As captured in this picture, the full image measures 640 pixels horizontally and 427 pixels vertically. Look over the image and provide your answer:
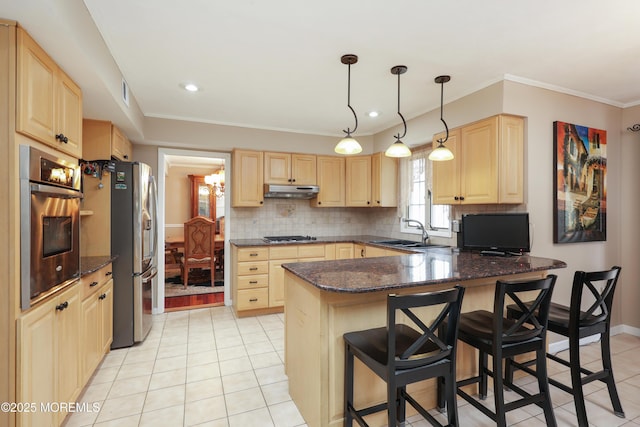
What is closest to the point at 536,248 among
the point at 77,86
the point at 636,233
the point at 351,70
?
the point at 636,233

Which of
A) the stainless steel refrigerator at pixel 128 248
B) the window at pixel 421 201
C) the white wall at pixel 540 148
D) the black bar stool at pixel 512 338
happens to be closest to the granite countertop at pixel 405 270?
the black bar stool at pixel 512 338

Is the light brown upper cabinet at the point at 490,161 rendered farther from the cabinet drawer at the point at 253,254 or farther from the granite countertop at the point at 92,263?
the granite countertop at the point at 92,263

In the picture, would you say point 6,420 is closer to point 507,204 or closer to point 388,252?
point 388,252

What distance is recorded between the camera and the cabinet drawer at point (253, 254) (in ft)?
12.7

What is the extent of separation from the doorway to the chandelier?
47 millimetres

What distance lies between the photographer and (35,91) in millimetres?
1596

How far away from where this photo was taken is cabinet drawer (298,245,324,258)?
13.5ft

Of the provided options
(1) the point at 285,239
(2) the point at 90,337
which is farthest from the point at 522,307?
(1) the point at 285,239

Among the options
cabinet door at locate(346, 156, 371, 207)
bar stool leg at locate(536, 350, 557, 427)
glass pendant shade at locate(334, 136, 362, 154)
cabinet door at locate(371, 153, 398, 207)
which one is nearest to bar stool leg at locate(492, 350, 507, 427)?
bar stool leg at locate(536, 350, 557, 427)

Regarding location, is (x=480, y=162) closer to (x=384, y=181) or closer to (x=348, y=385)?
(x=384, y=181)

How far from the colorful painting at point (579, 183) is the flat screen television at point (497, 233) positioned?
496mm

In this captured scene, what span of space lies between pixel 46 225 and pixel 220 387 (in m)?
1.59

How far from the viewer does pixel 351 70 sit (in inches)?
103

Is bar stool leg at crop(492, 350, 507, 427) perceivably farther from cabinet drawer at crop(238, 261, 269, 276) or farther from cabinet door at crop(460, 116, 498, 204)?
cabinet drawer at crop(238, 261, 269, 276)
